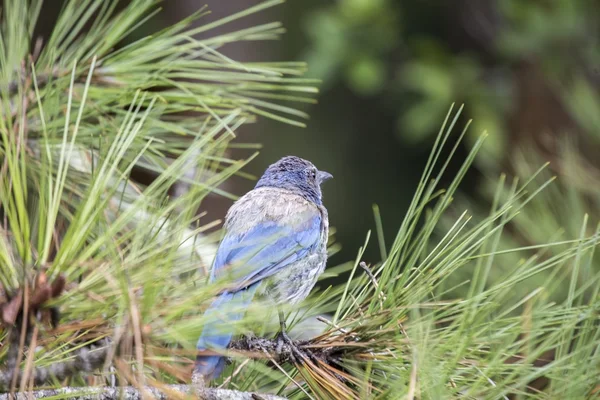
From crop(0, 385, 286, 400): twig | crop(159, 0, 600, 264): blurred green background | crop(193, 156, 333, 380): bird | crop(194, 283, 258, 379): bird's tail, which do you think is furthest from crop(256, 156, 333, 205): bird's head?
crop(0, 385, 286, 400): twig

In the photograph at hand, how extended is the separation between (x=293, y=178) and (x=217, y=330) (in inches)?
66.9

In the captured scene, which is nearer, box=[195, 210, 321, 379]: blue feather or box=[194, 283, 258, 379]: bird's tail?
box=[194, 283, 258, 379]: bird's tail

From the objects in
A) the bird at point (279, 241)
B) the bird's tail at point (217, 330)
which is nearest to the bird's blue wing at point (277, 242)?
the bird at point (279, 241)

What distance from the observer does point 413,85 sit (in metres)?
4.77

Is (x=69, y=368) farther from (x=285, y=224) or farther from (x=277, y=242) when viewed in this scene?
(x=285, y=224)

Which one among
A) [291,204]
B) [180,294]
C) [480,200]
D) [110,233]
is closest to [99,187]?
[110,233]

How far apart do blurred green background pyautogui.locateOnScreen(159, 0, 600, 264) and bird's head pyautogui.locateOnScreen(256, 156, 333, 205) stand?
120 centimetres

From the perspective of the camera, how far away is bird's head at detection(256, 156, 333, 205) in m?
2.88

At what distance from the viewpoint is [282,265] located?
7.55ft

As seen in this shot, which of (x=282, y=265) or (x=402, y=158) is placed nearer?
(x=282, y=265)

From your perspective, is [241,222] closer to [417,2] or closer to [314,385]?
[314,385]

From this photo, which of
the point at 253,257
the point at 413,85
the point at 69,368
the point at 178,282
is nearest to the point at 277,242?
the point at 253,257

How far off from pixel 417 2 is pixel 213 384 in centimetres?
461

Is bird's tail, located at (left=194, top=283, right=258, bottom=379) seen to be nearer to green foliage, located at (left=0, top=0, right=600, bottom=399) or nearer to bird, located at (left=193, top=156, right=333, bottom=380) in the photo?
green foliage, located at (left=0, top=0, right=600, bottom=399)
